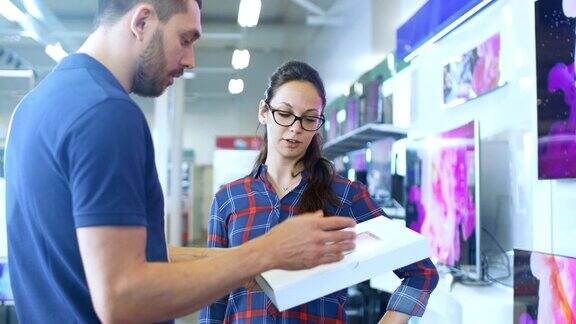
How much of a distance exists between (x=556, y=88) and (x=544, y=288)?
0.64m

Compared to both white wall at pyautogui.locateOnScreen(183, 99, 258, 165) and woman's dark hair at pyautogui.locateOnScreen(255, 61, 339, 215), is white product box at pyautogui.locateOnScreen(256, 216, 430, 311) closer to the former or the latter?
woman's dark hair at pyautogui.locateOnScreen(255, 61, 339, 215)

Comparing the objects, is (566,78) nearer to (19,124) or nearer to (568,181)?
(568,181)

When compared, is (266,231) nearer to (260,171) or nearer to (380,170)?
(260,171)

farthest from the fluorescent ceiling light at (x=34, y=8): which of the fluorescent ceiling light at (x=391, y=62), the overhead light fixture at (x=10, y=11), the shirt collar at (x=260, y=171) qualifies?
the shirt collar at (x=260, y=171)

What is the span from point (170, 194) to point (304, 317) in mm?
6554

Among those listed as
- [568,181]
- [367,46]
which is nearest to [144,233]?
[568,181]

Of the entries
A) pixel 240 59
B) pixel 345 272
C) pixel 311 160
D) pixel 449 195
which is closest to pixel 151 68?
pixel 345 272

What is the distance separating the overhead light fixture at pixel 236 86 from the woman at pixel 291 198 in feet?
38.6

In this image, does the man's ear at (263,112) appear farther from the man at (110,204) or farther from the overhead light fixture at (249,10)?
the overhead light fixture at (249,10)

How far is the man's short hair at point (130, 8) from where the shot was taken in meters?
0.98

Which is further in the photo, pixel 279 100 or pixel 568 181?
pixel 568 181

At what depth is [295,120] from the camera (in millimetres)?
1677

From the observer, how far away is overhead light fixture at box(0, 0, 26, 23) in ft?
15.7

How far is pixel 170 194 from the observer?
780 cm
